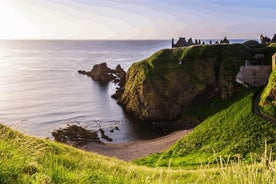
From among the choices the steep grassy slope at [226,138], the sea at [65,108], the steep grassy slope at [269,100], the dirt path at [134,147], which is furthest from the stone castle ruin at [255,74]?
the sea at [65,108]

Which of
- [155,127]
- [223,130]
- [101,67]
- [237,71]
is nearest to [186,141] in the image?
[223,130]

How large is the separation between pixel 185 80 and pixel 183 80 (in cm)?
47

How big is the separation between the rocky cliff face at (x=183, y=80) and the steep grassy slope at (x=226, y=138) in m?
13.2

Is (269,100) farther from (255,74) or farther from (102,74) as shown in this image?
(102,74)

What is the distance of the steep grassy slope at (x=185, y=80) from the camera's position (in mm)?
76413

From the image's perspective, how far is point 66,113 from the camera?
84.1 m

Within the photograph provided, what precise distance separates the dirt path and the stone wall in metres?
16.1

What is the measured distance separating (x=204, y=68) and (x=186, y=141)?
2691 centimetres

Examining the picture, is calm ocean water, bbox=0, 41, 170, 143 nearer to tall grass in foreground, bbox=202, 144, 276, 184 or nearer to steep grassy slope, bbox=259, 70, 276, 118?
steep grassy slope, bbox=259, 70, 276, 118

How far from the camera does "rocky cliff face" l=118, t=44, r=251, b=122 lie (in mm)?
76938

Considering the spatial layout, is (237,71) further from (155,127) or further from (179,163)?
(179,163)

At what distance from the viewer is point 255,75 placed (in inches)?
2689

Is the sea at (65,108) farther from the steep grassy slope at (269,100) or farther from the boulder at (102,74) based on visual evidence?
the steep grassy slope at (269,100)

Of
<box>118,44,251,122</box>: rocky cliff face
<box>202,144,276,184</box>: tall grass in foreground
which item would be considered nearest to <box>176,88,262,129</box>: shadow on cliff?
<box>118,44,251,122</box>: rocky cliff face
